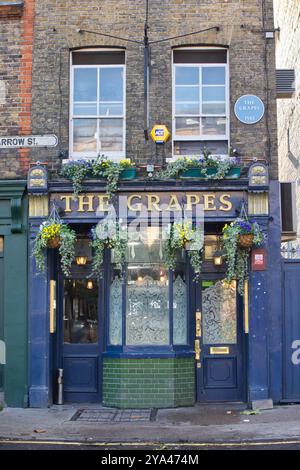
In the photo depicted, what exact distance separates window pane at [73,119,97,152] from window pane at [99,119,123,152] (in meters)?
0.14

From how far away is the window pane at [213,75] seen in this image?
12.5m

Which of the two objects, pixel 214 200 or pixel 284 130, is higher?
pixel 284 130

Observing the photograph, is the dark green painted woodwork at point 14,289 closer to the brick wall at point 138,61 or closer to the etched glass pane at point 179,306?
the brick wall at point 138,61

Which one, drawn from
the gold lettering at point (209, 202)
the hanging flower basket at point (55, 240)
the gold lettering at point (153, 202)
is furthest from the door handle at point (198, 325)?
the hanging flower basket at point (55, 240)

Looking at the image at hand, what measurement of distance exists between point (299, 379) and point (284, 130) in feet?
30.9

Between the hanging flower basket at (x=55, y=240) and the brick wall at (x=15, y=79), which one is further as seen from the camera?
the brick wall at (x=15, y=79)

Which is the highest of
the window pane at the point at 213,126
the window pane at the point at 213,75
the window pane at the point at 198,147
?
the window pane at the point at 213,75

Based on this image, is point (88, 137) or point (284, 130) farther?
point (284, 130)

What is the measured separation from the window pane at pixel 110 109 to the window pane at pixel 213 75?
1.55 metres

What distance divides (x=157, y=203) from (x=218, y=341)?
2639 mm

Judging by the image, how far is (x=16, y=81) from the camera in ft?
40.8

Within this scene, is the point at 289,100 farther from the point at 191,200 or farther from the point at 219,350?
the point at 219,350
